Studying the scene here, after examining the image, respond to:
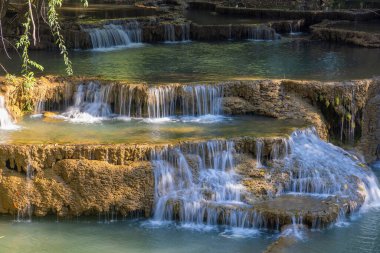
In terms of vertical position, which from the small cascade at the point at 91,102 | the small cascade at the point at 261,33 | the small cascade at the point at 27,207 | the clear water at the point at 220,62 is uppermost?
the small cascade at the point at 261,33

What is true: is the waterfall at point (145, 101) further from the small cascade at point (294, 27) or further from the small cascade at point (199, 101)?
the small cascade at point (294, 27)

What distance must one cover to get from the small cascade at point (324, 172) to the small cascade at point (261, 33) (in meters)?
9.13

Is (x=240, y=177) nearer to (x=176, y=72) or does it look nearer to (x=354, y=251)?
(x=354, y=251)

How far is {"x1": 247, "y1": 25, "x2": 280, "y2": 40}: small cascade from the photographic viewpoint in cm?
2034

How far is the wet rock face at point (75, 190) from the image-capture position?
32.6 feet

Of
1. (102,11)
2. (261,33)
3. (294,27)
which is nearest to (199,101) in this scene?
(261,33)

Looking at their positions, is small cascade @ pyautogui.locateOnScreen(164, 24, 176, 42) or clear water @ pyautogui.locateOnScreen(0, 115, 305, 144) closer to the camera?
clear water @ pyautogui.locateOnScreen(0, 115, 305, 144)

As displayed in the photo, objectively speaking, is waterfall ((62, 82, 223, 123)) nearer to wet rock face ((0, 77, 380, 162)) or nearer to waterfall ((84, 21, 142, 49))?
wet rock face ((0, 77, 380, 162))

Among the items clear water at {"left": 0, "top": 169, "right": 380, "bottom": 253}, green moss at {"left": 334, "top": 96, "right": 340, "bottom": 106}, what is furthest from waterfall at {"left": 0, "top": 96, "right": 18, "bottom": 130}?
green moss at {"left": 334, "top": 96, "right": 340, "bottom": 106}

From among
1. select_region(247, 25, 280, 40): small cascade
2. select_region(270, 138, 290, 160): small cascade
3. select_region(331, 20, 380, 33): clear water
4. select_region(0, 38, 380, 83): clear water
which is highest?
select_region(331, 20, 380, 33): clear water

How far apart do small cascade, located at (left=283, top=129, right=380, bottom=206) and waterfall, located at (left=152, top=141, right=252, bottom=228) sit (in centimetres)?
93

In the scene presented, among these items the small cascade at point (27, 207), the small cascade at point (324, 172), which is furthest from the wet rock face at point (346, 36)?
the small cascade at point (27, 207)

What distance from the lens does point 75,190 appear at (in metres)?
9.96

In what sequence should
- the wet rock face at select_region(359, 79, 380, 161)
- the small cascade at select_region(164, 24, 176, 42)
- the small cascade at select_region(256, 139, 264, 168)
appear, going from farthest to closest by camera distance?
the small cascade at select_region(164, 24, 176, 42), the wet rock face at select_region(359, 79, 380, 161), the small cascade at select_region(256, 139, 264, 168)
